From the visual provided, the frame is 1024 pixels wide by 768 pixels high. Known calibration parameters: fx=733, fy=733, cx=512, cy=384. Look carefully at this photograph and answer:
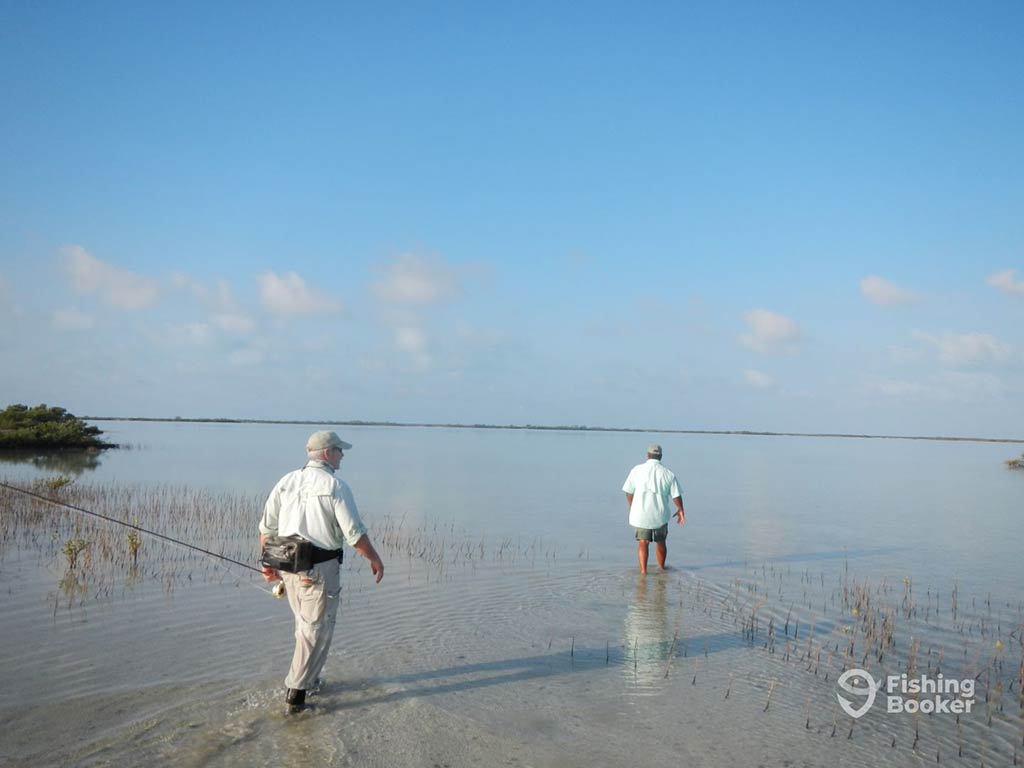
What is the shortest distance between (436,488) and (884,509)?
49.2 ft

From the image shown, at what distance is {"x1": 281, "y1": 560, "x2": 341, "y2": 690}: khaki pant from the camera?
559 cm

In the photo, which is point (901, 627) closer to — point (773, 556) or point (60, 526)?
point (773, 556)

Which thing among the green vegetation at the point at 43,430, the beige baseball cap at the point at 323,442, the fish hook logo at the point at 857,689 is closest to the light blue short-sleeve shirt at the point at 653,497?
the fish hook logo at the point at 857,689

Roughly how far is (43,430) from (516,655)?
1806 inches

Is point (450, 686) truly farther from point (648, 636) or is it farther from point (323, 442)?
point (648, 636)

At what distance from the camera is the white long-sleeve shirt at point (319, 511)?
5.50 m

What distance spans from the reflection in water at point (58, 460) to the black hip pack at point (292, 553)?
28.5 m

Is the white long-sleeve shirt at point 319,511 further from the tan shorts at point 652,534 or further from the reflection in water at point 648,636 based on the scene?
the tan shorts at point 652,534

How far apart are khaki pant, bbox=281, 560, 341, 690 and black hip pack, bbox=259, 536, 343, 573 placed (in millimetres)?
71

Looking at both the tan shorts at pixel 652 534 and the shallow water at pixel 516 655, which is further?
the tan shorts at pixel 652 534

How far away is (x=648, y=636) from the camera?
8.30m

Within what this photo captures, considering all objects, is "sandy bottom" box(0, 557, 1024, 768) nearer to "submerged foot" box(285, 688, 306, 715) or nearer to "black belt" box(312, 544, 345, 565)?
"submerged foot" box(285, 688, 306, 715)

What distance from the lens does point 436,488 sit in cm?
2650

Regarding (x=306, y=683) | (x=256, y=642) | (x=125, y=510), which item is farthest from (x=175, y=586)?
(x=125, y=510)
